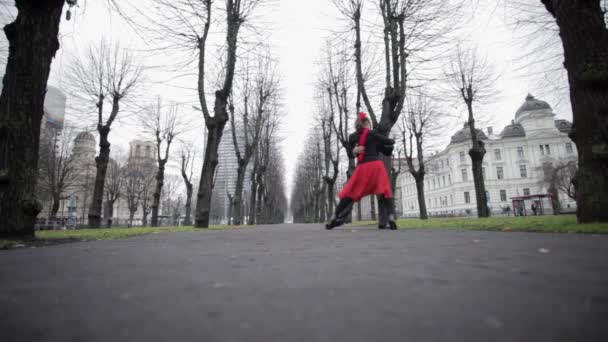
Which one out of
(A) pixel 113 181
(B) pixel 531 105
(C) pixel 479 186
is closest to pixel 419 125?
(C) pixel 479 186

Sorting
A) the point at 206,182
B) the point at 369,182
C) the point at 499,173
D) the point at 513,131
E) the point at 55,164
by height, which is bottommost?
the point at 369,182

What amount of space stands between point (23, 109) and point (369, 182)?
20.9 ft

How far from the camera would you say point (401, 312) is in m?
1.06

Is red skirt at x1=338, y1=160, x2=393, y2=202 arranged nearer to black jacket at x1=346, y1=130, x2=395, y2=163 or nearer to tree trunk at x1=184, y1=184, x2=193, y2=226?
black jacket at x1=346, y1=130, x2=395, y2=163

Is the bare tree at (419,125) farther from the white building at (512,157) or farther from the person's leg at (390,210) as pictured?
the white building at (512,157)

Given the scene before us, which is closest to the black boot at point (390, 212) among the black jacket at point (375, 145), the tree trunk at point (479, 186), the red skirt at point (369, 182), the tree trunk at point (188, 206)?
the red skirt at point (369, 182)

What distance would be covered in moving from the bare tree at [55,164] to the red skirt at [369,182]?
3079 centimetres

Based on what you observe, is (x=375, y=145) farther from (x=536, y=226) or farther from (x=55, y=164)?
(x=55, y=164)

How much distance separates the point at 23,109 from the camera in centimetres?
493

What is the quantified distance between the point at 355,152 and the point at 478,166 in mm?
13561

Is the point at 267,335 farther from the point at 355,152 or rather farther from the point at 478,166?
the point at 478,166

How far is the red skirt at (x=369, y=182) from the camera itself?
6.20 meters

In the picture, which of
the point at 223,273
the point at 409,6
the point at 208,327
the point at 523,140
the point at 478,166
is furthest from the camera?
the point at 523,140

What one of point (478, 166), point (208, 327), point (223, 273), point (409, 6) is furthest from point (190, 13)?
point (478, 166)
